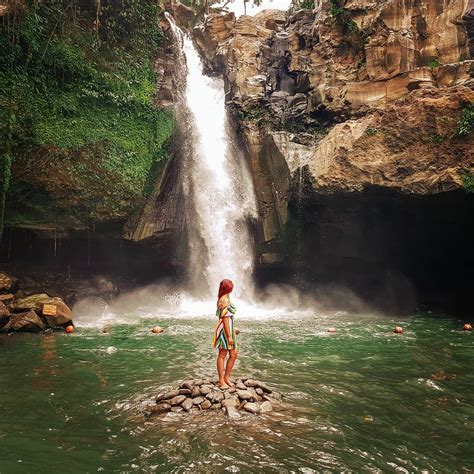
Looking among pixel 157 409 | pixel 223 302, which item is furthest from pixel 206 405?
pixel 223 302

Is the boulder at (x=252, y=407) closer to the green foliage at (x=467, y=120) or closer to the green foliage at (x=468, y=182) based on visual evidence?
the green foliage at (x=468, y=182)

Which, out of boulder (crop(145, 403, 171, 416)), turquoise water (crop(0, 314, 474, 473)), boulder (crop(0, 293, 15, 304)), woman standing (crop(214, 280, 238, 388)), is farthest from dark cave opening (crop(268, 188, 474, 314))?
boulder (crop(145, 403, 171, 416))

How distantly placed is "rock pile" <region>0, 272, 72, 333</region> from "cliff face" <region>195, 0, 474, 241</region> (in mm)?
10855

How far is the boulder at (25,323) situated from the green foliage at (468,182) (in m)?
15.9

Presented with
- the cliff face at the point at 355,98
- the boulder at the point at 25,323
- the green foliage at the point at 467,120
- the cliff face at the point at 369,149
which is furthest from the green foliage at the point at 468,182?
the boulder at the point at 25,323

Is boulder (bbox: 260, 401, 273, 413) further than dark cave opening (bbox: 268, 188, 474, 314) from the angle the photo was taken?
No

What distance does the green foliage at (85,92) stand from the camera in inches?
653

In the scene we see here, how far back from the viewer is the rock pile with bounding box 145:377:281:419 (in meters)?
6.27

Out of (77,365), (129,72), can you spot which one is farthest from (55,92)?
(77,365)

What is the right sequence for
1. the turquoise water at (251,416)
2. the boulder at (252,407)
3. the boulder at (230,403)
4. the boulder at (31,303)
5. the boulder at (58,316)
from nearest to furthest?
1. the turquoise water at (251,416)
2. the boulder at (252,407)
3. the boulder at (230,403)
4. the boulder at (58,316)
5. the boulder at (31,303)

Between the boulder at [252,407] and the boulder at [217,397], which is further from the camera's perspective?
the boulder at [217,397]

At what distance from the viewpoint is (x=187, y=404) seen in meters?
6.34

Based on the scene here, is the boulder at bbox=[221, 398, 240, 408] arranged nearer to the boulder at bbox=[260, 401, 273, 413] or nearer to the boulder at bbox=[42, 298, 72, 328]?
the boulder at bbox=[260, 401, 273, 413]

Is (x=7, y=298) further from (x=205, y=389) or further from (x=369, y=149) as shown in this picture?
(x=369, y=149)
